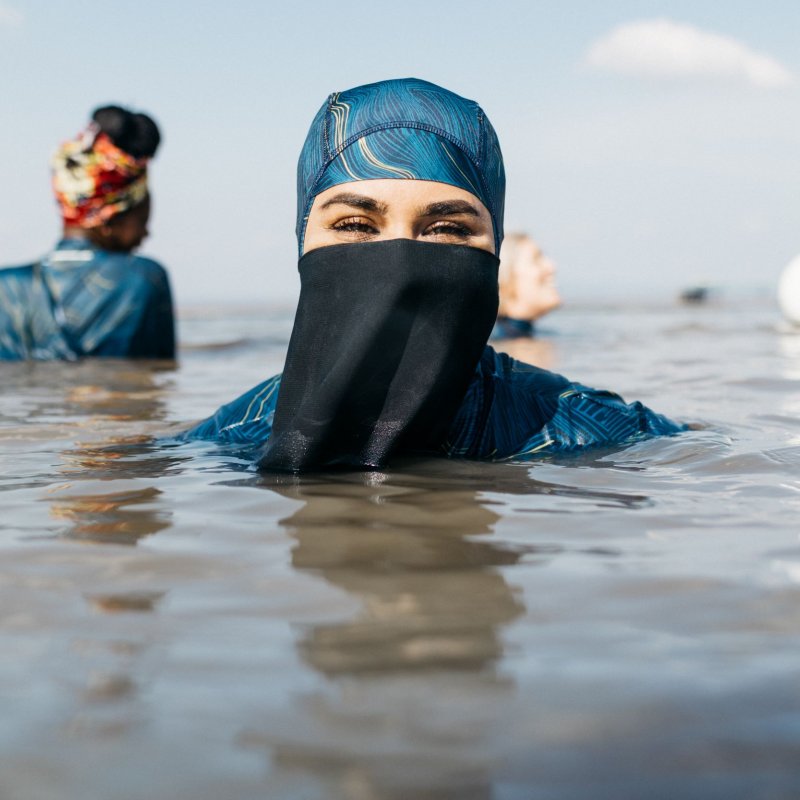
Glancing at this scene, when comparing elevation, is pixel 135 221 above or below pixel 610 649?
above

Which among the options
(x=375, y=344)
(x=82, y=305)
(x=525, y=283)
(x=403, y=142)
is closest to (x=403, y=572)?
(x=375, y=344)

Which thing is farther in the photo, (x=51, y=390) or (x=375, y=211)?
(x=51, y=390)

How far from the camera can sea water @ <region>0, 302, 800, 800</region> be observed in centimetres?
121

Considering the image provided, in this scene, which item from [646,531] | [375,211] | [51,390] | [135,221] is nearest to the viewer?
[646,531]

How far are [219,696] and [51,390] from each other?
14.9ft

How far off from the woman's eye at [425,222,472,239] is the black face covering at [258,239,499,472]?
0.07m

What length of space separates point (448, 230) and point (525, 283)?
7.87m

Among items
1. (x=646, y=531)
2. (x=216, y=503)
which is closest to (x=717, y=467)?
(x=646, y=531)

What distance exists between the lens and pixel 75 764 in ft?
3.99

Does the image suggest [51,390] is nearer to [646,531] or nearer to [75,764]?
[646,531]

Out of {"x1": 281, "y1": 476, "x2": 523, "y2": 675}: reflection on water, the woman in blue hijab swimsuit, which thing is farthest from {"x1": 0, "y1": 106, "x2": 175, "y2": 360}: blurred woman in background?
{"x1": 281, "y1": 476, "x2": 523, "y2": 675}: reflection on water

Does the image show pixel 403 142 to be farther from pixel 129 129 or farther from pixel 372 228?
pixel 129 129

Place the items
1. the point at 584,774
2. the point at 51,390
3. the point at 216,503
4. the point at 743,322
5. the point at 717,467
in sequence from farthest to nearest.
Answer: the point at 743,322, the point at 51,390, the point at 717,467, the point at 216,503, the point at 584,774

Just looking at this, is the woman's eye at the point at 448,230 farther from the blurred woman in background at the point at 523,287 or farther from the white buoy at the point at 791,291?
the white buoy at the point at 791,291
